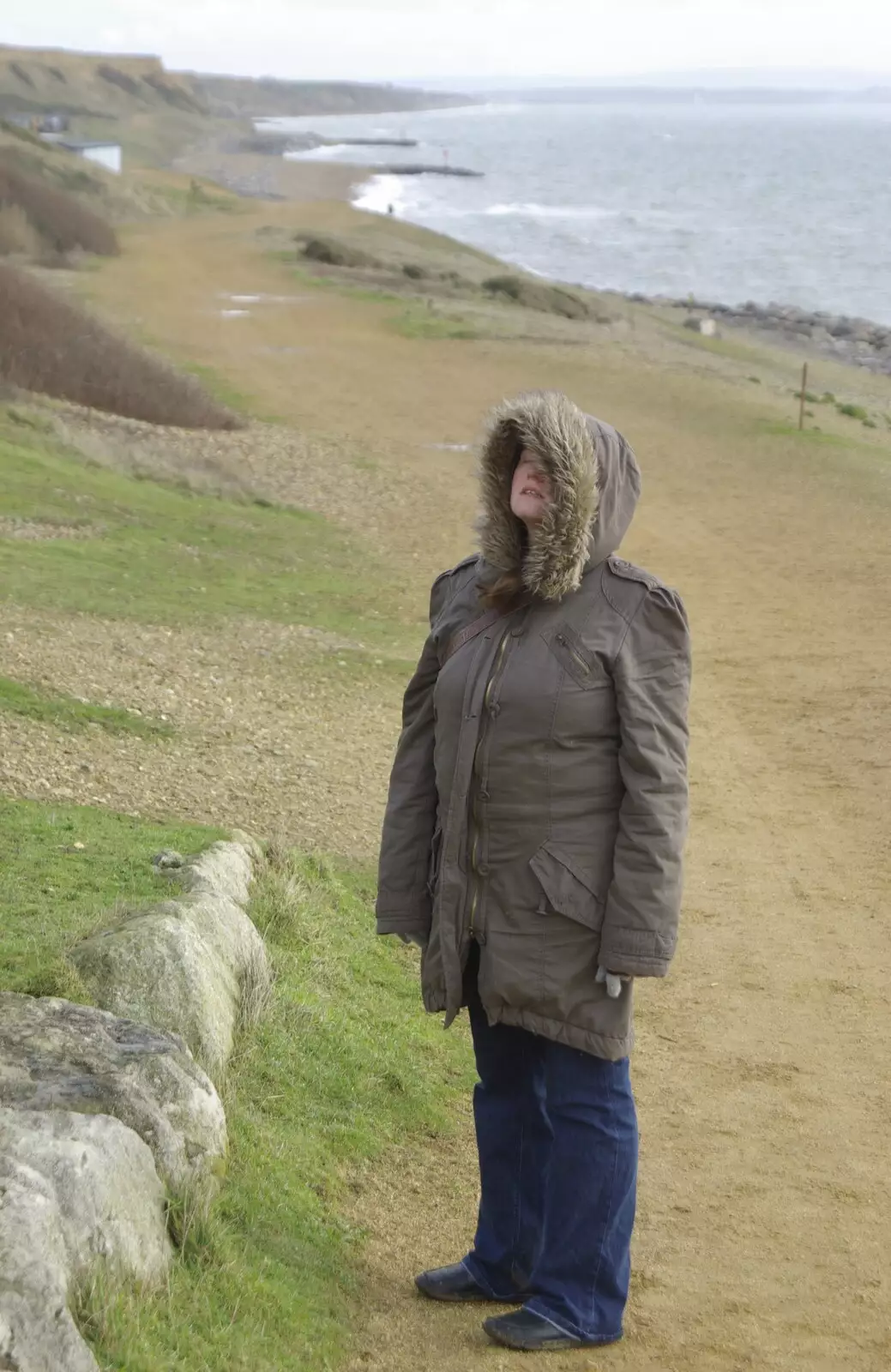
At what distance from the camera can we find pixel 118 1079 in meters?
3.68

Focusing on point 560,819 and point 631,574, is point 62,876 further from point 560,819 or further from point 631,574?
point 631,574

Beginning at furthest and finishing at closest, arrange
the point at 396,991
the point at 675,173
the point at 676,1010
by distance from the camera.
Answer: the point at 675,173 < the point at 676,1010 < the point at 396,991

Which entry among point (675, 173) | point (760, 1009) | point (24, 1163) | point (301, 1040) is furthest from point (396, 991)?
point (675, 173)

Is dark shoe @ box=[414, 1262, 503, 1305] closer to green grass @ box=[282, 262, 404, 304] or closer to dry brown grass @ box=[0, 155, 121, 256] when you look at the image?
green grass @ box=[282, 262, 404, 304]

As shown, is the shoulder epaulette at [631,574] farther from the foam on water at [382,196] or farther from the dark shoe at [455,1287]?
the foam on water at [382,196]

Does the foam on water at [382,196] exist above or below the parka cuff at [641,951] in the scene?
below

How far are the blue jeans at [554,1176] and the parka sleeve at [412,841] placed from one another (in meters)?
0.20

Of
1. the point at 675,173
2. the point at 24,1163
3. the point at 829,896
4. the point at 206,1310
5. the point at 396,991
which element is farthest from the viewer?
the point at 675,173

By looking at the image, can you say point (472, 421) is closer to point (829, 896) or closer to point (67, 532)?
point (67, 532)

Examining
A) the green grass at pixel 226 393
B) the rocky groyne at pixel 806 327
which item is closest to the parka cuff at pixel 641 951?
the green grass at pixel 226 393

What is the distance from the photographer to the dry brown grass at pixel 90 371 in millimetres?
18469

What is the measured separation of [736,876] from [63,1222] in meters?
5.52

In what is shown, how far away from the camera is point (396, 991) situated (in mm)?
6168

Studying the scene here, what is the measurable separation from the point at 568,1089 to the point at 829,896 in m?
4.64
